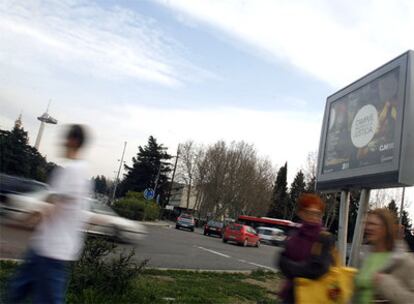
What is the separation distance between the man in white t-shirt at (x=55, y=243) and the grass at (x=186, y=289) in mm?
1502

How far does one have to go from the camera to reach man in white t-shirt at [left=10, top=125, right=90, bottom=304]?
12.7 ft

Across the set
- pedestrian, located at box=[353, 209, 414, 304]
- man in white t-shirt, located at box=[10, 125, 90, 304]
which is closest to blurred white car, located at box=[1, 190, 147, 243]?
man in white t-shirt, located at box=[10, 125, 90, 304]

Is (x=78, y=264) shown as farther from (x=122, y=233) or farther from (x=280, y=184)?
(x=280, y=184)

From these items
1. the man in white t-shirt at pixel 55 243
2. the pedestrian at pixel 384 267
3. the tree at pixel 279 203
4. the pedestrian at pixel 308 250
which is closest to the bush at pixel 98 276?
the man in white t-shirt at pixel 55 243

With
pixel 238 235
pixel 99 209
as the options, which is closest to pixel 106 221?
pixel 99 209

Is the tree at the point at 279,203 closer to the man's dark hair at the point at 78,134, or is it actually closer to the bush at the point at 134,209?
the bush at the point at 134,209

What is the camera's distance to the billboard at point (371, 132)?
37.1 ft

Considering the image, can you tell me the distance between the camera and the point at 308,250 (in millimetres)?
3668

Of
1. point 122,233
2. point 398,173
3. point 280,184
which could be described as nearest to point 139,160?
point 280,184

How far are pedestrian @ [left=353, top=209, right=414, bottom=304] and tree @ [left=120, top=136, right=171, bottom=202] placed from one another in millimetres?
71686

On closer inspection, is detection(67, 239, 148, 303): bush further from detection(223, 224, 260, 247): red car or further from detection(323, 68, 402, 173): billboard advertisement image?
detection(223, 224, 260, 247): red car

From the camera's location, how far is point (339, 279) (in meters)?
3.78

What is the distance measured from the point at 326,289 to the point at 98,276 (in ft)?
13.5

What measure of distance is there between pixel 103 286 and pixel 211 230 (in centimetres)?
3101
